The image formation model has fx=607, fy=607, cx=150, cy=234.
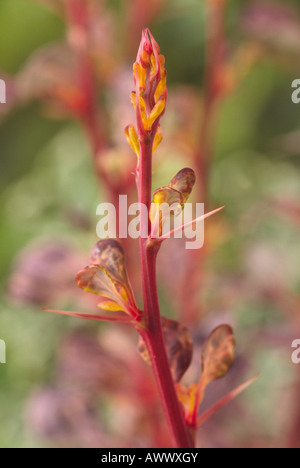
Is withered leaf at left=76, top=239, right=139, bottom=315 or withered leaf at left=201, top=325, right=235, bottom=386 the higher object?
withered leaf at left=76, top=239, right=139, bottom=315

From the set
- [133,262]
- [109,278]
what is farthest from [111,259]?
[133,262]

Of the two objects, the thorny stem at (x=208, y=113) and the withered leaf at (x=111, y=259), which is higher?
the thorny stem at (x=208, y=113)

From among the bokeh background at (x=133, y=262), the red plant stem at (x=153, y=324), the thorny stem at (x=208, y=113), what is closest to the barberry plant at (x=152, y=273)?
the red plant stem at (x=153, y=324)

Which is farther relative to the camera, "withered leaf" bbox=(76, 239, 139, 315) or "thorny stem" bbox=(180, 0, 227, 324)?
"thorny stem" bbox=(180, 0, 227, 324)

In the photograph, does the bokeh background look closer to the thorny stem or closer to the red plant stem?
the thorny stem

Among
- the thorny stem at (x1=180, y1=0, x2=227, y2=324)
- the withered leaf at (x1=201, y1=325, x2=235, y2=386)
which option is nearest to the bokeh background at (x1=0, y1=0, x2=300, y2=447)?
the thorny stem at (x1=180, y1=0, x2=227, y2=324)

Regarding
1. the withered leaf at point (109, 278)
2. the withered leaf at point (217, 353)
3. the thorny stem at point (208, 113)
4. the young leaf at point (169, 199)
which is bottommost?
the withered leaf at point (217, 353)

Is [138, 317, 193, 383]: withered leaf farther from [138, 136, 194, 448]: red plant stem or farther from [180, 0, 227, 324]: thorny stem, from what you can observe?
[180, 0, 227, 324]: thorny stem

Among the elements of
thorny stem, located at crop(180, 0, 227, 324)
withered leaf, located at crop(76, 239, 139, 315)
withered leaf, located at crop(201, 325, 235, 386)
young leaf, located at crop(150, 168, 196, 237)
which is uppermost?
thorny stem, located at crop(180, 0, 227, 324)

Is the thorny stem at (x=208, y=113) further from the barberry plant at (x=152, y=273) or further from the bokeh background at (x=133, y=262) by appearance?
the barberry plant at (x=152, y=273)
